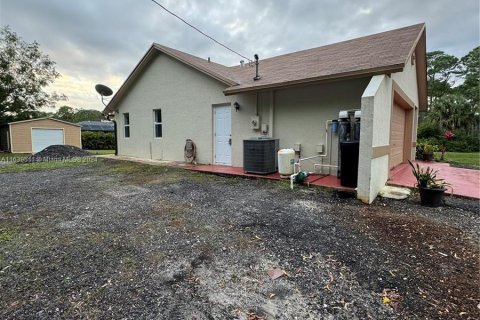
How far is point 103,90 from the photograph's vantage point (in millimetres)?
11008

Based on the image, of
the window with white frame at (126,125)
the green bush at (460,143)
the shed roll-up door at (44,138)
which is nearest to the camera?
the window with white frame at (126,125)

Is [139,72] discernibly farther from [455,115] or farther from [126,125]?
[455,115]

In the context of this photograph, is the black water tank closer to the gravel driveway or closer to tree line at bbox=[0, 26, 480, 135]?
the gravel driveway

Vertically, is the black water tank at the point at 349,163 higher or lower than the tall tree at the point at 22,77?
lower

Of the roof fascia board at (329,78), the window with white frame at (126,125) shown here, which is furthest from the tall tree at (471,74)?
the window with white frame at (126,125)

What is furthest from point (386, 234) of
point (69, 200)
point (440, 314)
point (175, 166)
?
point (175, 166)

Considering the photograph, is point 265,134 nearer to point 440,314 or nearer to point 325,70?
point 325,70

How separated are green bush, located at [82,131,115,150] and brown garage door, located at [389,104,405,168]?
961 inches

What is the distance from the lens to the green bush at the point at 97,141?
2333cm

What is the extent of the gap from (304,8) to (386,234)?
8.32 m

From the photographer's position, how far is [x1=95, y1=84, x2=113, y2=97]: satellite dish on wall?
35.6 ft

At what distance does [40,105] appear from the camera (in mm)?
23938

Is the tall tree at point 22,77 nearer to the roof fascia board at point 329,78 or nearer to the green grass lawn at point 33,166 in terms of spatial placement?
the green grass lawn at point 33,166

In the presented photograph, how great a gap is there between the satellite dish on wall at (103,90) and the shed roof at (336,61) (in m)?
2.28
